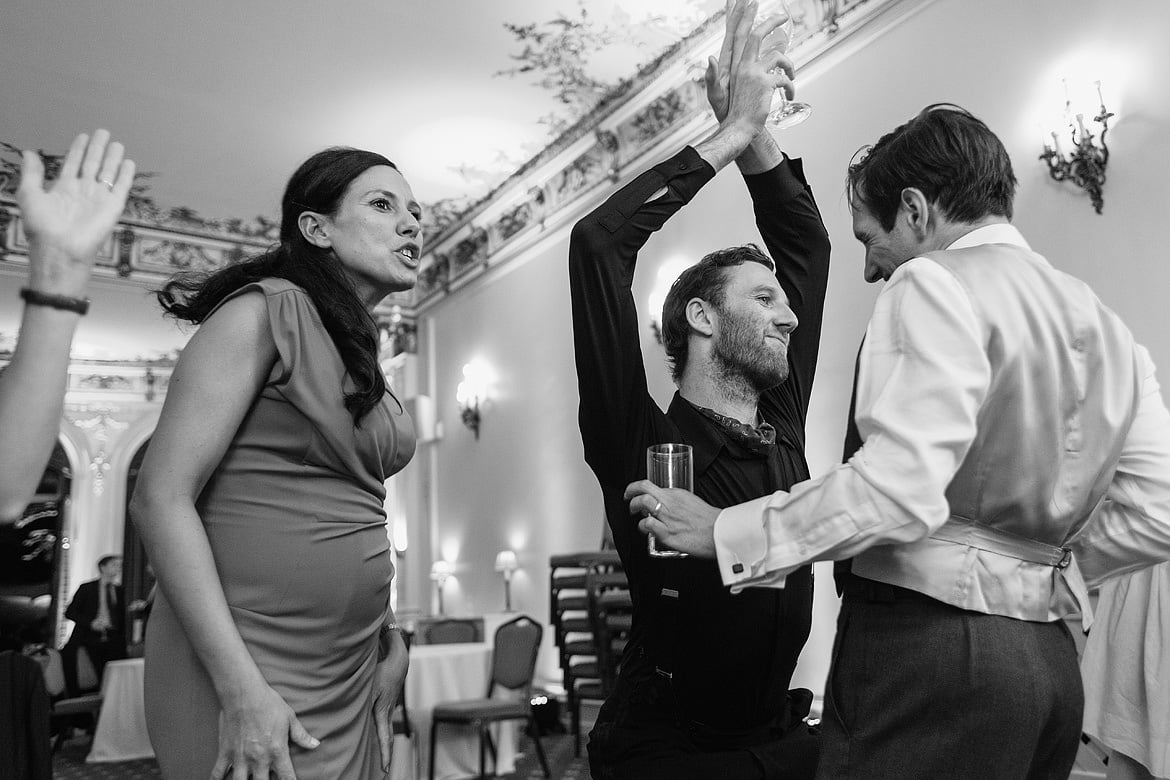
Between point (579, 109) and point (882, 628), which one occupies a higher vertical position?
point (579, 109)

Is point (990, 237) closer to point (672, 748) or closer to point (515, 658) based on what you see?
point (672, 748)

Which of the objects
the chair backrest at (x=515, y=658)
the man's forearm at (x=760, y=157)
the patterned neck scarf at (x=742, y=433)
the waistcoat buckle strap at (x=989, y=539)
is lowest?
the chair backrest at (x=515, y=658)

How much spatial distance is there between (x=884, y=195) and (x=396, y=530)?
9641 millimetres

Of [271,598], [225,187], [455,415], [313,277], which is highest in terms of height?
[225,187]

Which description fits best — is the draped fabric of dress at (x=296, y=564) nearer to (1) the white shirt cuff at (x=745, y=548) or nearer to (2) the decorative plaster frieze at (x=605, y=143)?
(1) the white shirt cuff at (x=745, y=548)

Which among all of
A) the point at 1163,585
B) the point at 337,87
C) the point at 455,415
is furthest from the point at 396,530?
the point at 1163,585

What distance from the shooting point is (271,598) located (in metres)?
1.25

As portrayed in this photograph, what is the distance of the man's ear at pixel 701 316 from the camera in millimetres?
1768

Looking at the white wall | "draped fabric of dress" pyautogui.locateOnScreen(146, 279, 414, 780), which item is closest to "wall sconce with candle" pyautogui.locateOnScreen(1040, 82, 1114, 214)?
the white wall

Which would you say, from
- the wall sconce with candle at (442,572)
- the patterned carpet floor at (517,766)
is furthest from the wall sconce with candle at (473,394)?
the patterned carpet floor at (517,766)

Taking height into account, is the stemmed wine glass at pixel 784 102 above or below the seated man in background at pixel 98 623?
above

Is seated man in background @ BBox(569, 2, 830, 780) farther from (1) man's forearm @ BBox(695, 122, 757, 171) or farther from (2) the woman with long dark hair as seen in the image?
(2) the woman with long dark hair

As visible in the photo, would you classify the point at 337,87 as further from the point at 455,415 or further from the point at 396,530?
the point at 396,530

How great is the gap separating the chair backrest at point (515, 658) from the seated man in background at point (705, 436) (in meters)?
4.01
